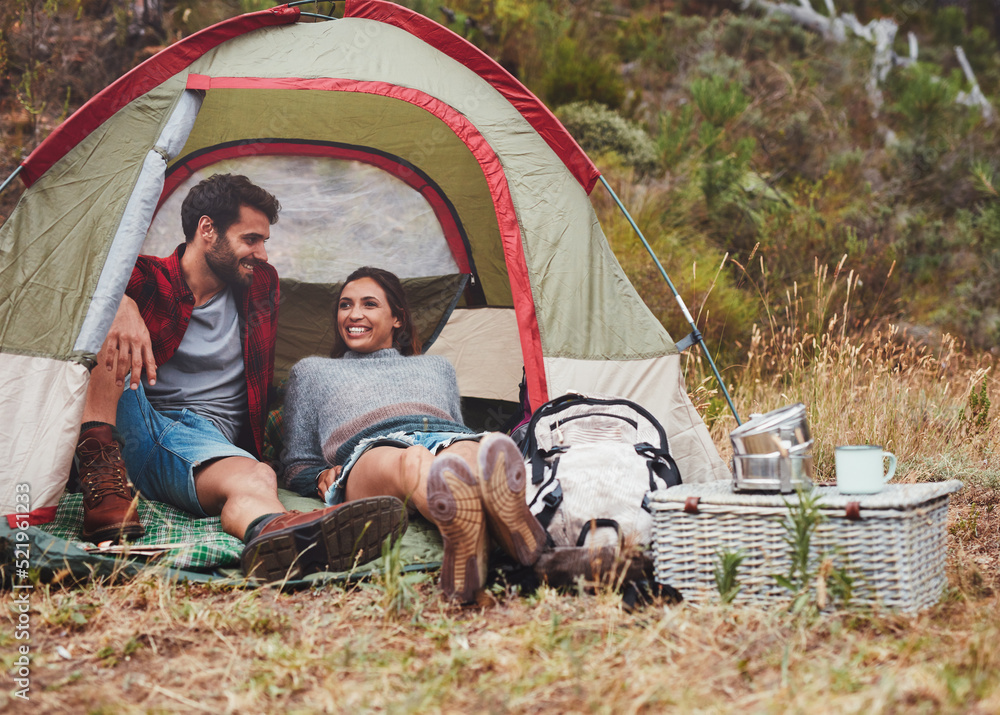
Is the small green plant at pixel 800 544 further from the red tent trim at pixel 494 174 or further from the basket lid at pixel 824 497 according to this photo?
the red tent trim at pixel 494 174

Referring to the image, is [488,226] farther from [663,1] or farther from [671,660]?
[663,1]

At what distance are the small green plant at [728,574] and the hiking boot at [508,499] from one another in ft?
1.43

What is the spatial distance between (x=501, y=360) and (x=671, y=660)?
2205 millimetres

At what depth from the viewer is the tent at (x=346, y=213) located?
7.79 feet

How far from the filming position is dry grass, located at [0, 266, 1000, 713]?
4.74 ft

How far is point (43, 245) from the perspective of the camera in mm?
2477

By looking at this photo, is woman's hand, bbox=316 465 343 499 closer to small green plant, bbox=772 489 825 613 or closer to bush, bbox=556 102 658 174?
small green plant, bbox=772 489 825 613

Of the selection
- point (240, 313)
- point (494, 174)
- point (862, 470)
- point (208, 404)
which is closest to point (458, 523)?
point (862, 470)

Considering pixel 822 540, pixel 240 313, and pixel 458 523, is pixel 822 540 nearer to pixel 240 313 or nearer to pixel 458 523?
pixel 458 523

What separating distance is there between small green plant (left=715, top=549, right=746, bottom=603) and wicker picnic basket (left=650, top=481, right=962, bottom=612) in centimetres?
1

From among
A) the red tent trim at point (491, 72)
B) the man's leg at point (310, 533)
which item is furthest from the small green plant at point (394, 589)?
the red tent trim at point (491, 72)

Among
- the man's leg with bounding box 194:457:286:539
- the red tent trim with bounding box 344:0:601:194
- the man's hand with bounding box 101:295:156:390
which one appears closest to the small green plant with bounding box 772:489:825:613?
the man's leg with bounding box 194:457:286:539

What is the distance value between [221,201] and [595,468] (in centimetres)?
205

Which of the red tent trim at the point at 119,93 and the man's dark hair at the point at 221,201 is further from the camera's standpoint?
the man's dark hair at the point at 221,201
